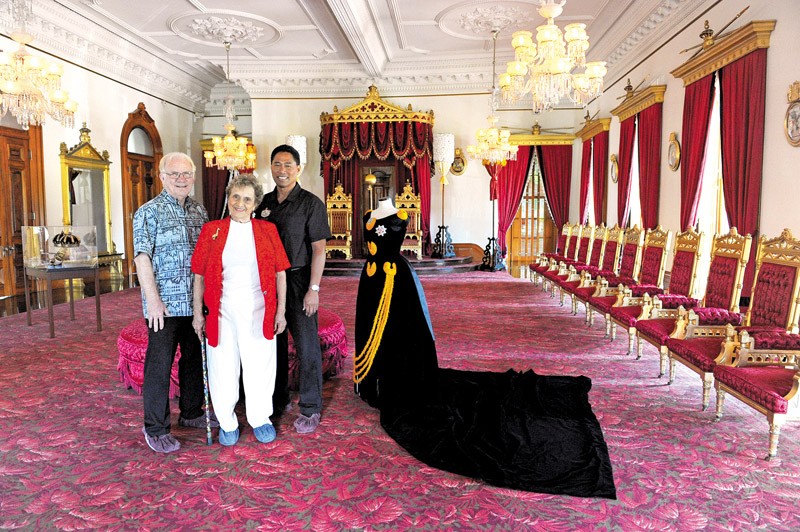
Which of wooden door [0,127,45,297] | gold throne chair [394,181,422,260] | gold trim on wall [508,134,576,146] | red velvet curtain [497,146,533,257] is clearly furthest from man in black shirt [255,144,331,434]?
gold trim on wall [508,134,576,146]

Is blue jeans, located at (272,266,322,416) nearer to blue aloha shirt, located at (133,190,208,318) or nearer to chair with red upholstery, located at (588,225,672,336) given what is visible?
blue aloha shirt, located at (133,190,208,318)

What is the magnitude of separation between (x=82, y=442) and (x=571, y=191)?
→ 11129 mm

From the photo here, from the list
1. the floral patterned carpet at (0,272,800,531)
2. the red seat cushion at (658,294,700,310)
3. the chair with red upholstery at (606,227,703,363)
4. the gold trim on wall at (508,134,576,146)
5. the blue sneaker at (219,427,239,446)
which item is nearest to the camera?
the floral patterned carpet at (0,272,800,531)

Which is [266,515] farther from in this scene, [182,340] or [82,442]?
[82,442]

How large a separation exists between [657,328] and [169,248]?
3.29 m

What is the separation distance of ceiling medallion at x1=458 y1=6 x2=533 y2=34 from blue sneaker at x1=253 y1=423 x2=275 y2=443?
24.2 ft

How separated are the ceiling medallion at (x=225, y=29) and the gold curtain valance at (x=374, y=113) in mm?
2295

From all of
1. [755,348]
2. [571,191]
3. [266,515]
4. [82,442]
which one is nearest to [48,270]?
[82,442]

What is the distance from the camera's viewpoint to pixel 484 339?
16.4 feet

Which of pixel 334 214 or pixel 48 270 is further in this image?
pixel 334 214

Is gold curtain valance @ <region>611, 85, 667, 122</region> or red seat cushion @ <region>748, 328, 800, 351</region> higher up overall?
gold curtain valance @ <region>611, 85, 667, 122</region>

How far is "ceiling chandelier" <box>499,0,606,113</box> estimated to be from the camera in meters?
4.75

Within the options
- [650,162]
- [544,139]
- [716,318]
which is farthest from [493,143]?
[716,318]

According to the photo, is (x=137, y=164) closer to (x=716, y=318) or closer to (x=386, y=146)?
(x=386, y=146)
